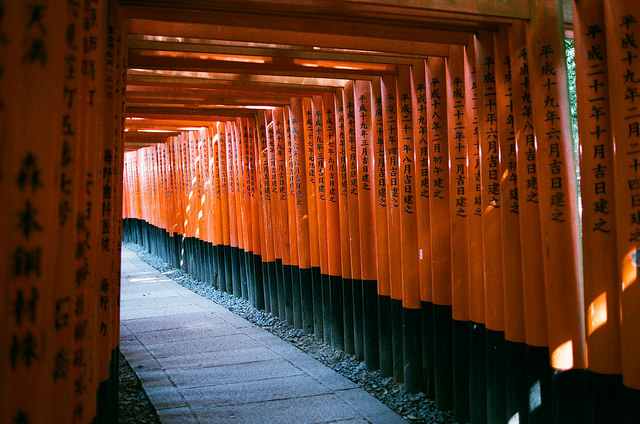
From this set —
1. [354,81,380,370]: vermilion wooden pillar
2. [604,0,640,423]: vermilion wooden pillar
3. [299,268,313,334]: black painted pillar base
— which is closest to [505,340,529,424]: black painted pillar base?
[604,0,640,423]: vermilion wooden pillar

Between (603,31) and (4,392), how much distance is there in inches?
143

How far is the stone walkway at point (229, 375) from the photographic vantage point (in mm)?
5441

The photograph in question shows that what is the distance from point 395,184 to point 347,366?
2.41 meters

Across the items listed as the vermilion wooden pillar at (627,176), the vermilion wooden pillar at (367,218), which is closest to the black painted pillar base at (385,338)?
the vermilion wooden pillar at (367,218)

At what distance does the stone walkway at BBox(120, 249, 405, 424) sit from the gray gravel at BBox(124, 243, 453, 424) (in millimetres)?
180

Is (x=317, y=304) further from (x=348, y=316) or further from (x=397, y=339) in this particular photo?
(x=397, y=339)

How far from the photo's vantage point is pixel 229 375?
263 inches

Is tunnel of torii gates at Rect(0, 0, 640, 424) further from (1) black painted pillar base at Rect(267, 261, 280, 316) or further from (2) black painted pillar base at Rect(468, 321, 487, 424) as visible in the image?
(1) black painted pillar base at Rect(267, 261, 280, 316)

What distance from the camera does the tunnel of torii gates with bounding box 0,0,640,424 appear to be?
1.95 metres

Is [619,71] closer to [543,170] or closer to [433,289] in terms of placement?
[543,170]

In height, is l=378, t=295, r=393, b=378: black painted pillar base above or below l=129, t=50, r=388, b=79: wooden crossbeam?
below

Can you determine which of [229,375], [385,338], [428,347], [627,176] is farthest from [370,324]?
[627,176]

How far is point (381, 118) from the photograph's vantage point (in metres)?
6.42

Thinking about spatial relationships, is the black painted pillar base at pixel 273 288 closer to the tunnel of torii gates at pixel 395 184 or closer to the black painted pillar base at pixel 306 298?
the black painted pillar base at pixel 306 298
